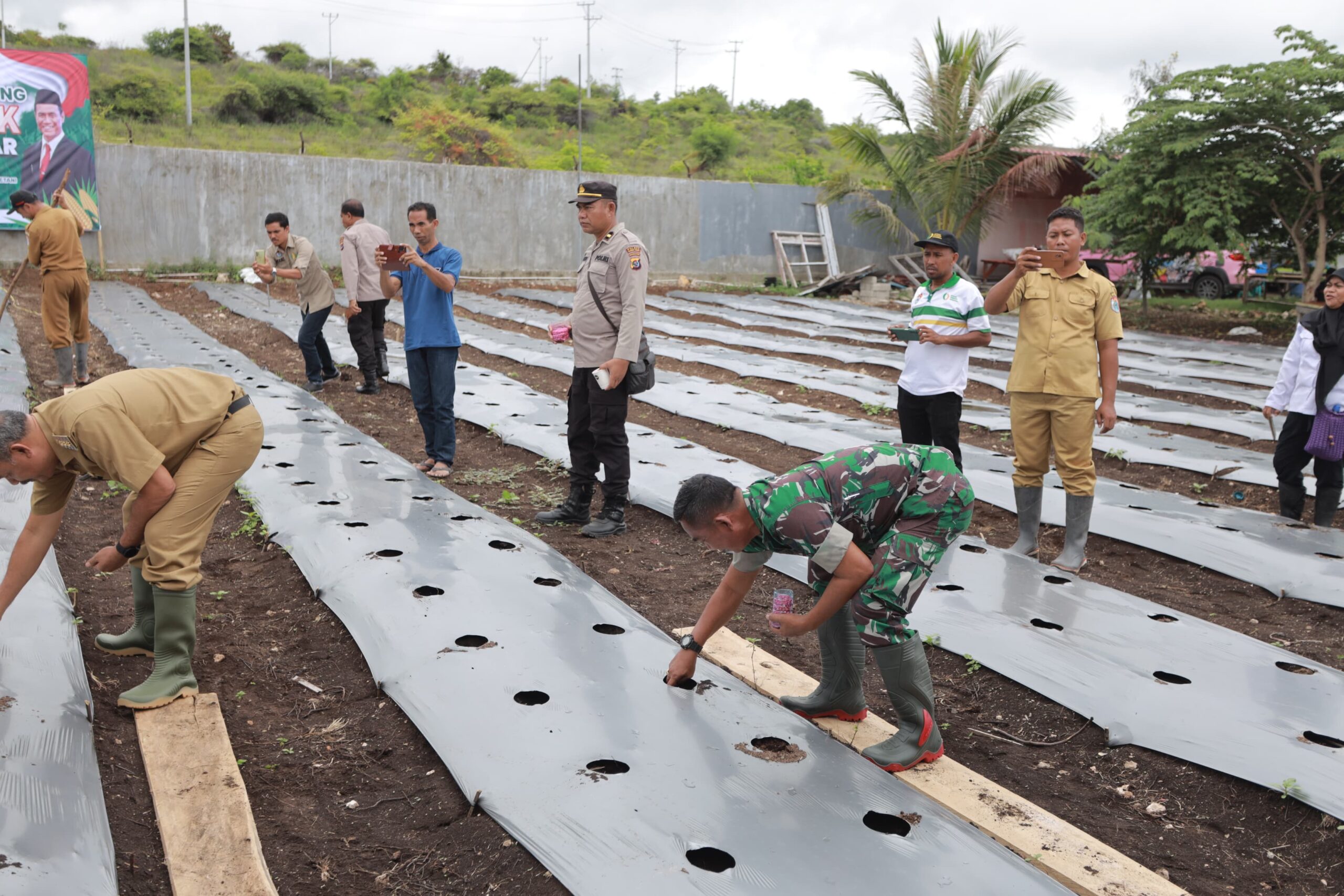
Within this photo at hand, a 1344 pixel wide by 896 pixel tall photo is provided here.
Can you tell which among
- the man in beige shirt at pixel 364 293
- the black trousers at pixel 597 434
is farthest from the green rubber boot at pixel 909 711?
the man in beige shirt at pixel 364 293

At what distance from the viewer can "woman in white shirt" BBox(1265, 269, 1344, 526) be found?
15.2 ft

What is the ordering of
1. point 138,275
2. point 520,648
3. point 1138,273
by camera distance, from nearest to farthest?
point 520,648 → point 138,275 → point 1138,273

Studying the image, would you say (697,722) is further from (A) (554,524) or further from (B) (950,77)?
(B) (950,77)

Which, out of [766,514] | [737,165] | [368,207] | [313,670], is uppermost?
[737,165]

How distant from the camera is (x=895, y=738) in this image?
2600 millimetres

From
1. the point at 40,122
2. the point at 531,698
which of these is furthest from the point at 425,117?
the point at 531,698

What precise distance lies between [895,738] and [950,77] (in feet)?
52.9

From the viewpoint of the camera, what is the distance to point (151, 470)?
250 cm

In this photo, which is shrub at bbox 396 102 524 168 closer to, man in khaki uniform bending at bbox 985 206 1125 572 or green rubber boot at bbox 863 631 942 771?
man in khaki uniform bending at bbox 985 206 1125 572

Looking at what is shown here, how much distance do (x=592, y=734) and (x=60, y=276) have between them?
594 cm

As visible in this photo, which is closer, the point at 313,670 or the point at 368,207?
the point at 313,670

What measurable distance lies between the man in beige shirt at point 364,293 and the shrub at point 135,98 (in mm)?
19273

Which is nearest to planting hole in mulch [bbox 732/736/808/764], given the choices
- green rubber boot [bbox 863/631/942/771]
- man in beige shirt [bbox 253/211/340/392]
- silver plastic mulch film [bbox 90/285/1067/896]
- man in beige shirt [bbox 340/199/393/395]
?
silver plastic mulch film [bbox 90/285/1067/896]

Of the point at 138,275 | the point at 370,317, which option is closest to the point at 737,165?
the point at 138,275
